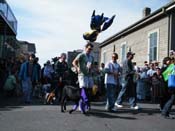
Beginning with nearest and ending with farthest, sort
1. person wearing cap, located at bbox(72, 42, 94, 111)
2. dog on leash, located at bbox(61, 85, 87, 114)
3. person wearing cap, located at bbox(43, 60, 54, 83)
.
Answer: person wearing cap, located at bbox(72, 42, 94, 111)
dog on leash, located at bbox(61, 85, 87, 114)
person wearing cap, located at bbox(43, 60, 54, 83)

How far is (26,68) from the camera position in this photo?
13.7m

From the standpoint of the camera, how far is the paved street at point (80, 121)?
343 inches

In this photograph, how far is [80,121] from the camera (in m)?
9.48

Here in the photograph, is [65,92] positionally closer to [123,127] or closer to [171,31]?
[123,127]

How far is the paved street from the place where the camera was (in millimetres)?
8703

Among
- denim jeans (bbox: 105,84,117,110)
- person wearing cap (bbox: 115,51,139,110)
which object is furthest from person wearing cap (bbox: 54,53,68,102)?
person wearing cap (bbox: 115,51,139,110)

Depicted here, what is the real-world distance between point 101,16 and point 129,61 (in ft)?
6.93

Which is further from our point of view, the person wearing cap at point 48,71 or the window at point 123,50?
the window at point 123,50

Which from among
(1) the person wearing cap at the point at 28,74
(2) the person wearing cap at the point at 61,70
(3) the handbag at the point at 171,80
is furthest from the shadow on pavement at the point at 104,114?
(1) the person wearing cap at the point at 28,74

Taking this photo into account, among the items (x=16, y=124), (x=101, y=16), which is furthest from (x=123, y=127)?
(x=101, y=16)

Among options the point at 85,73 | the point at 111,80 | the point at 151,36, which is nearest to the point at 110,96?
the point at 111,80

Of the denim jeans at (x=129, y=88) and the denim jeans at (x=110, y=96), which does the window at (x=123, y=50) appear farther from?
the denim jeans at (x=110, y=96)

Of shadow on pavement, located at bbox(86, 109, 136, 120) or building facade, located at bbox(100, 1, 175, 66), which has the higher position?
building facade, located at bbox(100, 1, 175, 66)

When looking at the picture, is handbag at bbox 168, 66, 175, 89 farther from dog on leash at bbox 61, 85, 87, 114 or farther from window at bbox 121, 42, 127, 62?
window at bbox 121, 42, 127, 62
